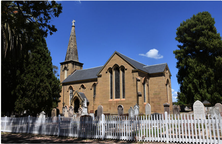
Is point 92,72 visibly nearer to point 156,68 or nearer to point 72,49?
point 72,49

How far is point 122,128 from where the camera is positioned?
386 inches

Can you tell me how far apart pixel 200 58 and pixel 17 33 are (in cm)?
2945

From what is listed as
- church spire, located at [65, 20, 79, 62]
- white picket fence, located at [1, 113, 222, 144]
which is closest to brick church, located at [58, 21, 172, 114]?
church spire, located at [65, 20, 79, 62]

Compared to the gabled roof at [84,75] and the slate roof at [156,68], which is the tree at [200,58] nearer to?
the slate roof at [156,68]

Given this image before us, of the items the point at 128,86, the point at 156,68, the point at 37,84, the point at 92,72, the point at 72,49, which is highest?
the point at 72,49

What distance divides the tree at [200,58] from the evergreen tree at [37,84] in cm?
2323

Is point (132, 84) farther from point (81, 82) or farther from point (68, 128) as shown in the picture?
point (68, 128)

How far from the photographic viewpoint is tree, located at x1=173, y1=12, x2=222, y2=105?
90.1 feet

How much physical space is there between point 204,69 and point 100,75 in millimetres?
17909

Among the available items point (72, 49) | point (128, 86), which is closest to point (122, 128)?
point (128, 86)

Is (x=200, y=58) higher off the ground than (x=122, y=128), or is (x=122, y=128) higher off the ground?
(x=200, y=58)

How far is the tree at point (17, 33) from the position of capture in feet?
26.0

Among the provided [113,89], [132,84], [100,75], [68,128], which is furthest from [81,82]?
[68,128]

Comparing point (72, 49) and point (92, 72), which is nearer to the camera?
point (92, 72)
